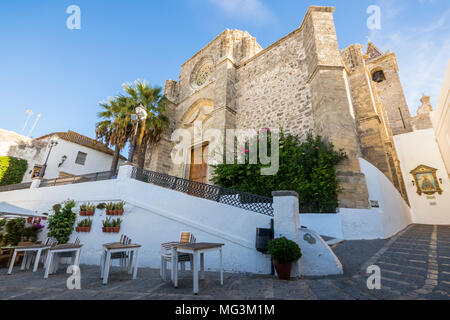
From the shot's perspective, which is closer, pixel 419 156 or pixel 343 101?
pixel 343 101

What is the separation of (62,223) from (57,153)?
36.9 ft

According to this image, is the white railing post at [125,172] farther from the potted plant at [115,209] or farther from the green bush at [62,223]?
the green bush at [62,223]

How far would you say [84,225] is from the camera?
5.87 m

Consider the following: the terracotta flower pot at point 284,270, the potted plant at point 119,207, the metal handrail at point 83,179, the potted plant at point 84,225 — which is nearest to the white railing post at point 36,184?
the metal handrail at point 83,179

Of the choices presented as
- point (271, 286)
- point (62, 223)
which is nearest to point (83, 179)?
point (62, 223)

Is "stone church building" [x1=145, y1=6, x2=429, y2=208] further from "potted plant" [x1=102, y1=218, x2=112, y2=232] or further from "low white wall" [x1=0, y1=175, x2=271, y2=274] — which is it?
"potted plant" [x1=102, y1=218, x2=112, y2=232]

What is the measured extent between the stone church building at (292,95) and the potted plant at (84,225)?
501 cm

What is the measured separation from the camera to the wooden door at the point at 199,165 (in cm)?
1136

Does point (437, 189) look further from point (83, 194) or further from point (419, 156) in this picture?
point (83, 194)

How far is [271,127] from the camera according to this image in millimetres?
9688

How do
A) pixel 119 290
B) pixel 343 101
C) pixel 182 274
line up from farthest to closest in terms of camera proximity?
pixel 343 101
pixel 182 274
pixel 119 290

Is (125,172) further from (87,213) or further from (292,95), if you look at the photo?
(292,95)

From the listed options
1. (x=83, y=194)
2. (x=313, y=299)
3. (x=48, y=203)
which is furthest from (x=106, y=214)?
(x=313, y=299)

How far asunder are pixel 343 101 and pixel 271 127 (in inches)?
128
